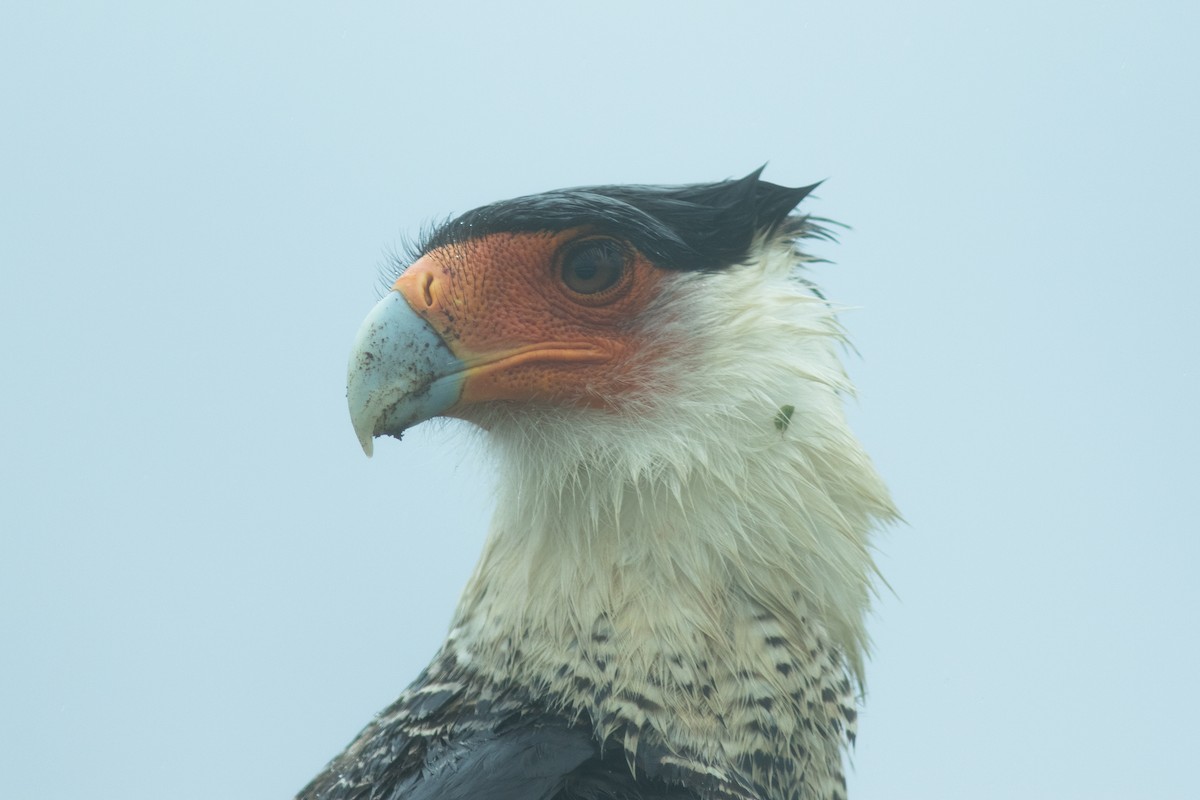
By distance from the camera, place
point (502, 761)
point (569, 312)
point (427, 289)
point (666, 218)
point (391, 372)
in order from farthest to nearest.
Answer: point (666, 218)
point (569, 312)
point (427, 289)
point (391, 372)
point (502, 761)

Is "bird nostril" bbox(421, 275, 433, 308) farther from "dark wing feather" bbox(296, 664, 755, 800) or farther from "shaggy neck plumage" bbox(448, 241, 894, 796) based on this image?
"dark wing feather" bbox(296, 664, 755, 800)

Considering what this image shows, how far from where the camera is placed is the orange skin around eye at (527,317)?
135 inches

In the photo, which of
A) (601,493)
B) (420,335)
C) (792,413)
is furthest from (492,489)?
(792,413)

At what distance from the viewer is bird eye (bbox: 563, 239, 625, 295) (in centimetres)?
360

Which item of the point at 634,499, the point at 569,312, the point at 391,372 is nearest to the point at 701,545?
the point at 634,499

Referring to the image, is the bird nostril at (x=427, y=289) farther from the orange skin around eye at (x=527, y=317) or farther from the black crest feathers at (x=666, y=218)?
the black crest feathers at (x=666, y=218)

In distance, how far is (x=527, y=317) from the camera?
11.5 feet

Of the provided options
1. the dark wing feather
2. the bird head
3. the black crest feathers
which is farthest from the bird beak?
the dark wing feather

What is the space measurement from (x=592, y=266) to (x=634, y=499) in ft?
2.15

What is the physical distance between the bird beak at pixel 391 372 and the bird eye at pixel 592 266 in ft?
1.49

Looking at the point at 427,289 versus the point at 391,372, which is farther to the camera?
the point at 427,289

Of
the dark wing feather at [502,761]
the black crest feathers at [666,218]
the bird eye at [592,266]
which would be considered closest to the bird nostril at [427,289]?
the black crest feathers at [666,218]

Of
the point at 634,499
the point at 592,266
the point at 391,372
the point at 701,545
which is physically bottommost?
the point at 701,545

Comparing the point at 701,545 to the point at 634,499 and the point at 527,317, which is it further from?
the point at 527,317
